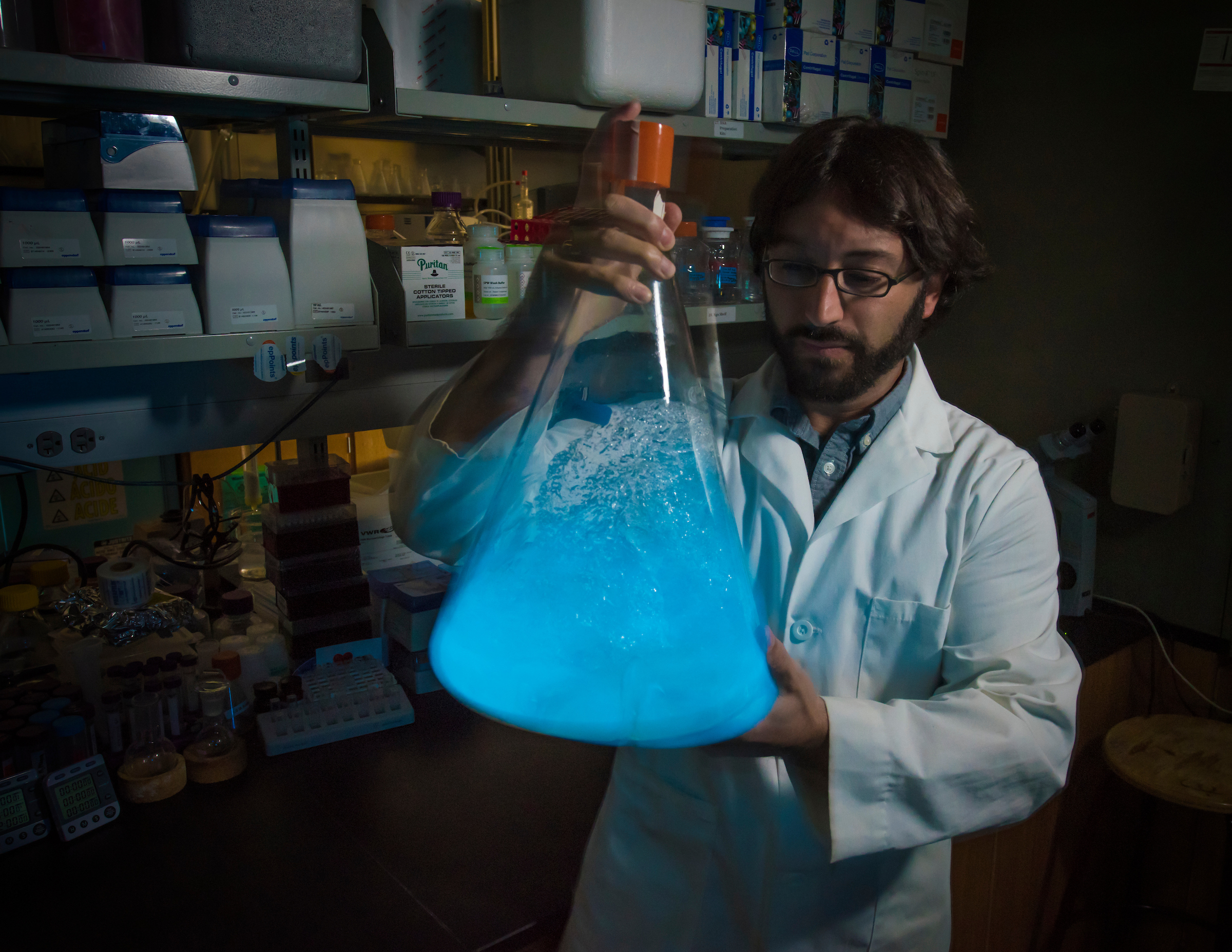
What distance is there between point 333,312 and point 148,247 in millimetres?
291

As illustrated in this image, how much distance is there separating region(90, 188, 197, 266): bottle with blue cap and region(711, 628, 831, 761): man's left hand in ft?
3.68

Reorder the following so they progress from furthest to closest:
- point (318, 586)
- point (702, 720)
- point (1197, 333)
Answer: point (1197, 333) < point (318, 586) < point (702, 720)

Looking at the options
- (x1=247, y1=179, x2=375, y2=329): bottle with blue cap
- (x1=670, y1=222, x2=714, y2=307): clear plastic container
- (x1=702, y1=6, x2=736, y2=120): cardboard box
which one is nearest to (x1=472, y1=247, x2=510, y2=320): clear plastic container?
(x1=247, y1=179, x2=375, y2=329): bottle with blue cap

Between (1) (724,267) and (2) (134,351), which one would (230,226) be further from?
(1) (724,267)

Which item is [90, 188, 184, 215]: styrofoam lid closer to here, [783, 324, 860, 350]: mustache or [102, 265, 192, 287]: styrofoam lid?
[102, 265, 192, 287]: styrofoam lid

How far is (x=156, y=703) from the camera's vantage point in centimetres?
148

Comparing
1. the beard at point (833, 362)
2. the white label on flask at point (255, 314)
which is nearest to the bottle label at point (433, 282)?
the white label on flask at point (255, 314)

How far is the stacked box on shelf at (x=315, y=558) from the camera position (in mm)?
1741

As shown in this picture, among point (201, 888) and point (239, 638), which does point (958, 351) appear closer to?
point (239, 638)

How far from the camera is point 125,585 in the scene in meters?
1.56

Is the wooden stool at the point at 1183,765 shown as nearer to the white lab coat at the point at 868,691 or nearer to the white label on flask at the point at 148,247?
the white lab coat at the point at 868,691

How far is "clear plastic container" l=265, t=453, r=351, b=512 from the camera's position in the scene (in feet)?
5.74

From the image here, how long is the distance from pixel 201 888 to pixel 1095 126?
2.42m

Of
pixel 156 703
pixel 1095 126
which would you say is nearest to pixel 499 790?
pixel 156 703
